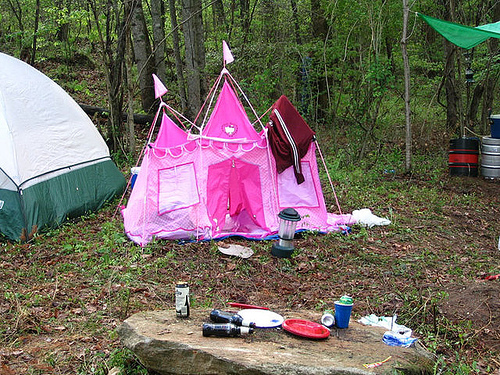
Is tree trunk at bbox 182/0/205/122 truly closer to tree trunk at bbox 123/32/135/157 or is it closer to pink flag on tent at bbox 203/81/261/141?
tree trunk at bbox 123/32/135/157

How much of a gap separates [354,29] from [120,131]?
579 centimetres

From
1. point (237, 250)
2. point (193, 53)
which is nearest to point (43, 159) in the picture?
point (237, 250)

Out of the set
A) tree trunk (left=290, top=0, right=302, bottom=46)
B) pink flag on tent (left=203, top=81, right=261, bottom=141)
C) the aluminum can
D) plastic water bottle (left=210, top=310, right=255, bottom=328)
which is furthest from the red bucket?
the aluminum can

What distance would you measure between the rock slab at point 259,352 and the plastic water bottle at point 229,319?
0.32 ft

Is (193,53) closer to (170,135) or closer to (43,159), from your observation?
(170,135)

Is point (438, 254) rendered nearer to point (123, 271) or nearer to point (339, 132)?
point (123, 271)

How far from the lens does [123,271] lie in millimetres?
5668

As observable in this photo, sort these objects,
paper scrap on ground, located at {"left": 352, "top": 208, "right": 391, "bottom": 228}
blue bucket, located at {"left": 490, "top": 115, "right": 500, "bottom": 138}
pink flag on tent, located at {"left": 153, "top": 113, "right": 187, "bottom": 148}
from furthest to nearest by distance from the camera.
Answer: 1. blue bucket, located at {"left": 490, "top": 115, "right": 500, "bottom": 138}
2. paper scrap on ground, located at {"left": 352, "top": 208, "right": 391, "bottom": 228}
3. pink flag on tent, located at {"left": 153, "top": 113, "right": 187, "bottom": 148}

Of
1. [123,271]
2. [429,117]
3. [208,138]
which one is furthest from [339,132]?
[123,271]

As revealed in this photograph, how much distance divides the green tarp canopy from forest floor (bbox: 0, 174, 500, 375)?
2841 millimetres

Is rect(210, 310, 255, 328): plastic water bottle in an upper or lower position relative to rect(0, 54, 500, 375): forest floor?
upper

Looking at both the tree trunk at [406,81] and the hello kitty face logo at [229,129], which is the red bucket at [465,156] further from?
the hello kitty face logo at [229,129]

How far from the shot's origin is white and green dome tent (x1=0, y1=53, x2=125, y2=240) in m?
6.89

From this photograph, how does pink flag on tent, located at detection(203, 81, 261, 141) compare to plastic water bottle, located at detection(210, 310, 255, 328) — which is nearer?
plastic water bottle, located at detection(210, 310, 255, 328)
